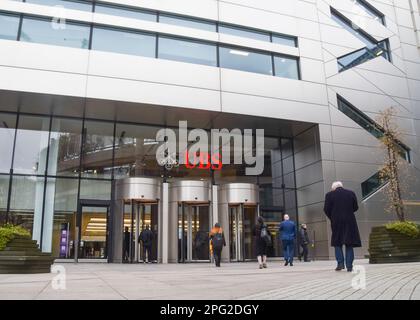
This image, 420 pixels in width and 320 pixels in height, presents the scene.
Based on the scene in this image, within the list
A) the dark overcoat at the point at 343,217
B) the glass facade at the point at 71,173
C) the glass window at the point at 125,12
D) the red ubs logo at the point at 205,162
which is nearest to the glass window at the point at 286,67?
the red ubs logo at the point at 205,162

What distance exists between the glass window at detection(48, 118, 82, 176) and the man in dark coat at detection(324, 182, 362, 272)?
13.0 metres

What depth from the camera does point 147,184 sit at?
1764cm

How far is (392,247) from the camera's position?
475 inches

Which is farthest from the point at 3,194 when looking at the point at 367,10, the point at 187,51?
the point at 367,10

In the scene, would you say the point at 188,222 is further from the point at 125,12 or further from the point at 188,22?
the point at 125,12

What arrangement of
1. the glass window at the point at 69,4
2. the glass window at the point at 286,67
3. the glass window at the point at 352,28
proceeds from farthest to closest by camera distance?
the glass window at the point at 352,28
the glass window at the point at 286,67
the glass window at the point at 69,4

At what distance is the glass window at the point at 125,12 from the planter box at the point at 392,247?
13.2 metres

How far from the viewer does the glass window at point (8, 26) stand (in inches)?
625

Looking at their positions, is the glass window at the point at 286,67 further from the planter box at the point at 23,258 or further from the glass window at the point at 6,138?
the planter box at the point at 23,258

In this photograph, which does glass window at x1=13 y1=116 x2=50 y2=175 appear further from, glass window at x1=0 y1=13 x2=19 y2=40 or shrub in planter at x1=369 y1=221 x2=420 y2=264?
shrub in planter at x1=369 y1=221 x2=420 y2=264

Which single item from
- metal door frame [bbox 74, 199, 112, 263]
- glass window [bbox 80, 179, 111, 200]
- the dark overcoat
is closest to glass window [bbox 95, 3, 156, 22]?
glass window [bbox 80, 179, 111, 200]

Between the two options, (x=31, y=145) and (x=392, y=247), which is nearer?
(x=392, y=247)

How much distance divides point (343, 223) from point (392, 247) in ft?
16.9
